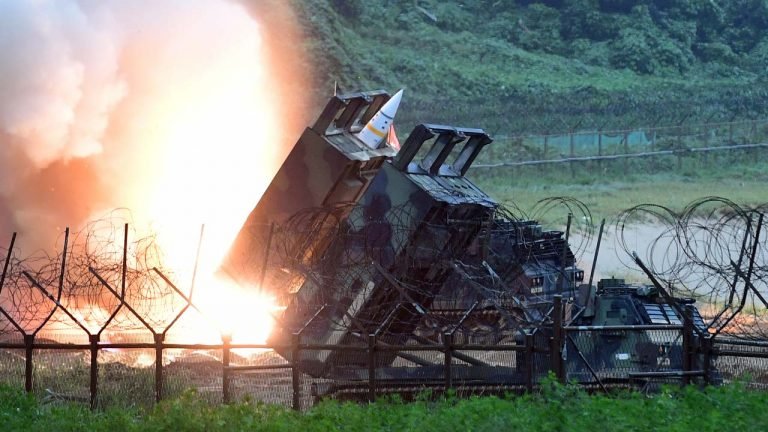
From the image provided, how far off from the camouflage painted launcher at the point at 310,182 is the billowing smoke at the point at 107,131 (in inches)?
187

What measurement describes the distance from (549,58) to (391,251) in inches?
1546

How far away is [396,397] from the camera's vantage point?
1497cm

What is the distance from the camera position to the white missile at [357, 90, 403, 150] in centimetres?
2275

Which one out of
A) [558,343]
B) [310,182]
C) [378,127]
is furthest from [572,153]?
[558,343]

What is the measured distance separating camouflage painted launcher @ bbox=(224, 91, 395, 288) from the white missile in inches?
13.6

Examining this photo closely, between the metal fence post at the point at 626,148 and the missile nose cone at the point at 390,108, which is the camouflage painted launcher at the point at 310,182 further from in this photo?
the metal fence post at the point at 626,148

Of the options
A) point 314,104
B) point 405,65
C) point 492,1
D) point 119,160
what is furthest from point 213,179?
point 492,1

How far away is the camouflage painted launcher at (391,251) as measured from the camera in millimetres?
20359

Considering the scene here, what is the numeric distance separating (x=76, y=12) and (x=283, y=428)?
17685 millimetres

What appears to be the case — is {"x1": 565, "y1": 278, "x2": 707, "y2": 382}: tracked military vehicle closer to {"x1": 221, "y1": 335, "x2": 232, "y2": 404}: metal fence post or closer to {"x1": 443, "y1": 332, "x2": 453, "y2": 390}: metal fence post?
{"x1": 443, "y1": 332, "x2": 453, "y2": 390}: metal fence post

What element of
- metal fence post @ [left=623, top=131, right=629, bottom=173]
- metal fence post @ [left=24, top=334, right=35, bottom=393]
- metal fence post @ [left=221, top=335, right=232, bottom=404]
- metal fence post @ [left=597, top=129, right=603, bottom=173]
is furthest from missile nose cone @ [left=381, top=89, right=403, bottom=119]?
metal fence post @ [left=623, top=131, right=629, bottom=173]

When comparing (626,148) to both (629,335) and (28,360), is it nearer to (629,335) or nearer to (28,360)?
(629,335)

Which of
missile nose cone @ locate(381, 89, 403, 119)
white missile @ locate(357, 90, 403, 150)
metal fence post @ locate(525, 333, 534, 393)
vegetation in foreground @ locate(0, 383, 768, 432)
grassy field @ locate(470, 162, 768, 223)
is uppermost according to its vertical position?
grassy field @ locate(470, 162, 768, 223)

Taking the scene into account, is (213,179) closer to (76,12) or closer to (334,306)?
(76,12)
